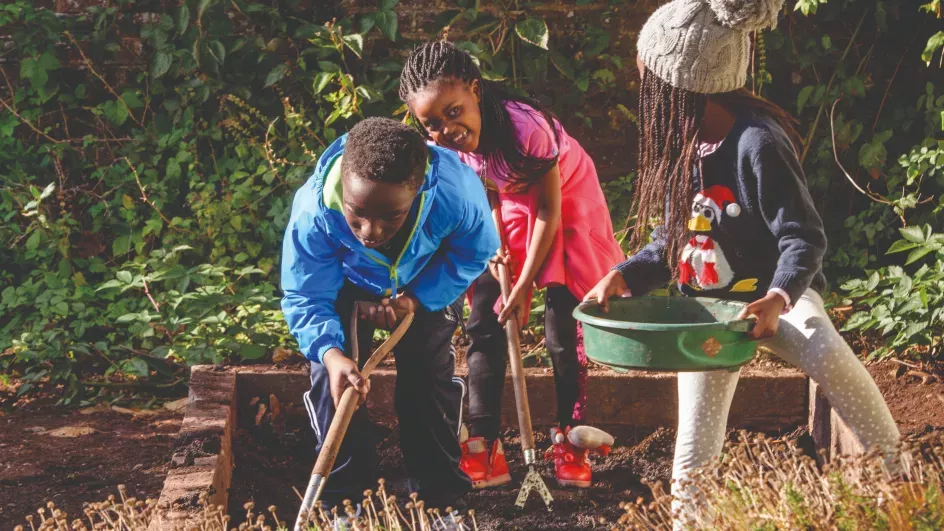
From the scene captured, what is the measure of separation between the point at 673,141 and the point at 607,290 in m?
0.46

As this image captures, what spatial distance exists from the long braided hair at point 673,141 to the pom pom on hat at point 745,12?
21 centimetres

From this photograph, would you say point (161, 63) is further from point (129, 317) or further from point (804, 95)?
point (804, 95)

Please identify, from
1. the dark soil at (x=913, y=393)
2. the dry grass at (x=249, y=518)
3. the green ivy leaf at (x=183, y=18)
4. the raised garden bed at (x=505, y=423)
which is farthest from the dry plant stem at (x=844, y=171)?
the green ivy leaf at (x=183, y=18)

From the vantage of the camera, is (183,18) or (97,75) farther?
(97,75)

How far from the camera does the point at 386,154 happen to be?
273 centimetres

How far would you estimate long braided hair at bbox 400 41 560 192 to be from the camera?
3355 mm

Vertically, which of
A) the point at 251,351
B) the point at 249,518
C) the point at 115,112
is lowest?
the point at 251,351

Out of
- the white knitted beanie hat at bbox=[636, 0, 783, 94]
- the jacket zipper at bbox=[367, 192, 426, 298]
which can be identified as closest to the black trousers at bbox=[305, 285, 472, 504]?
the jacket zipper at bbox=[367, 192, 426, 298]

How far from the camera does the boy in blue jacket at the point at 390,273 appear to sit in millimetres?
2756

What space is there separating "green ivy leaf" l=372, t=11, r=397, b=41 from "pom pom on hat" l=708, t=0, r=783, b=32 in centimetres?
301

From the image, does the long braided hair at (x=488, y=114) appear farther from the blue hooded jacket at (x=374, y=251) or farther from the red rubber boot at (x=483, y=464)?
the red rubber boot at (x=483, y=464)

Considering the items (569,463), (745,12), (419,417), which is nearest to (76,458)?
(419,417)

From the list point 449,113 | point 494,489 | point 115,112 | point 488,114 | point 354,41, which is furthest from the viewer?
point 115,112

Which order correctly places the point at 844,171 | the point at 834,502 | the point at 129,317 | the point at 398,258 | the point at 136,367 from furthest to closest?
the point at 844,171 → the point at 129,317 → the point at 136,367 → the point at 398,258 → the point at 834,502
